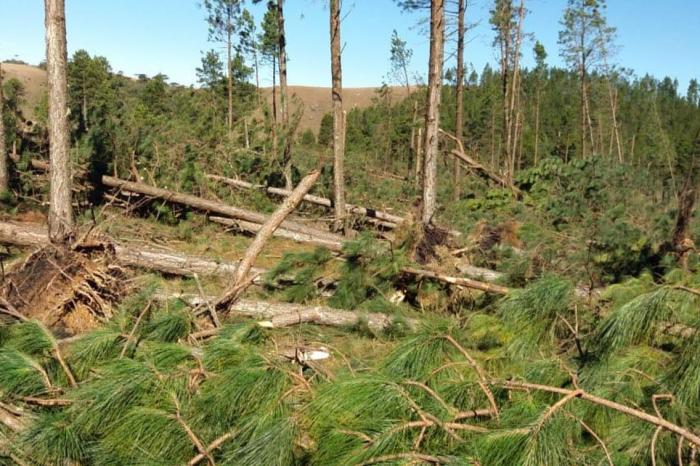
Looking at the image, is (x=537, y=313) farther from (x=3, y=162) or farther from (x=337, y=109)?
(x=3, y=162)

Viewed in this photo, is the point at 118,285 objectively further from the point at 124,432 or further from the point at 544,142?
the point at 544,142

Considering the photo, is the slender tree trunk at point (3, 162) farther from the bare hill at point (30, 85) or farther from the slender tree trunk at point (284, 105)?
the slender tree trunk at point (284, 105)

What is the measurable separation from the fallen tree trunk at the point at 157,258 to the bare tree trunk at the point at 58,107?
0.43m

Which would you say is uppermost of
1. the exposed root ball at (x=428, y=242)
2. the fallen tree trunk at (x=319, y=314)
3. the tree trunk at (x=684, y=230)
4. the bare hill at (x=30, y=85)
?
the bare hill at (x=30, y=85)

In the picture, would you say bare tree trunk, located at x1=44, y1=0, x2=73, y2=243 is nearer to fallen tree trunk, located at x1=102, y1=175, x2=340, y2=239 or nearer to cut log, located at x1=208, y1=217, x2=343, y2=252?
fallen tree trunk, located at x1=102, y1=175, x2=340, y2=239

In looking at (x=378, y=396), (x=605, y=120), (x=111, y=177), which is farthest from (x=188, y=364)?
(x=605, y=120)

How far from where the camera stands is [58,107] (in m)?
7.83

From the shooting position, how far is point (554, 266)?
23.7 feet

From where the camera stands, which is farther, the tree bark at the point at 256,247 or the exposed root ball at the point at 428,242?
the exposed root ball at the point at 428,242

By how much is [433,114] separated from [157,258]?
5328mm

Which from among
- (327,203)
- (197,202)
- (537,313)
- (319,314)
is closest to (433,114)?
(327,203)

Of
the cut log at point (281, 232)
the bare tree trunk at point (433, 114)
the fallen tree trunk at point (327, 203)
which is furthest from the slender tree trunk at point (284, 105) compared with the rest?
the bare tree trunk at point (433, 114)

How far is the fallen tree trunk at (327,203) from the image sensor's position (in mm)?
12016

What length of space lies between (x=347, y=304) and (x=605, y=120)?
2067 inches
